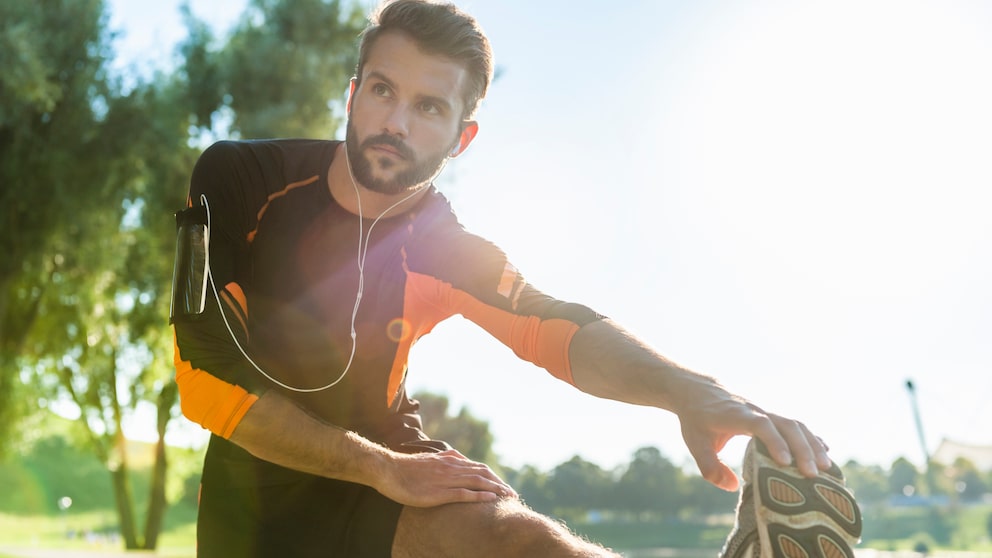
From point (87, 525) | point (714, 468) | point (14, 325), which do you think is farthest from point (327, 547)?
point (87, 525)

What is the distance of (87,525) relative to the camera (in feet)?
271

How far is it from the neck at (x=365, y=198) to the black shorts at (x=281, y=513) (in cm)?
108

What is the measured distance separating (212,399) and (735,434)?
1662 mm

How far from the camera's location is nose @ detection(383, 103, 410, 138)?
302 centimetres

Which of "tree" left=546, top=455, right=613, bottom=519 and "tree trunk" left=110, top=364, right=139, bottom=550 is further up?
"tree trunk" left=110, top=364, right=139, bottom=550

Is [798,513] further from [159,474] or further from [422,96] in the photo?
[159,474]

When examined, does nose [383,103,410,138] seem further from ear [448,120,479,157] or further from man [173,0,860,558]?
ear [448,120,479,157]

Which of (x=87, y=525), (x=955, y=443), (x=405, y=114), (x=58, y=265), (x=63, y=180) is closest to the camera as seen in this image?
(x=405, y=114)

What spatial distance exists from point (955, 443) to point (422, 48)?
4276 inches

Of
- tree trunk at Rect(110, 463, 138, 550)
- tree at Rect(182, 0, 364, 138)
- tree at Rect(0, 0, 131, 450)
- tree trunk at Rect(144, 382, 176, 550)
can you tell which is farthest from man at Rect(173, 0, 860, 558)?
tree trunk at Rect(110, 463, 138, 550)

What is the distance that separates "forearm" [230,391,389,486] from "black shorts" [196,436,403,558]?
0.15m

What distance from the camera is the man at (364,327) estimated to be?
2.25 metres

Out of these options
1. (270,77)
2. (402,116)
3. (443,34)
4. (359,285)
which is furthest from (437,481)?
(270,77)

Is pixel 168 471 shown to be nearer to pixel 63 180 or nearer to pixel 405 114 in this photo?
pixel 63 180
